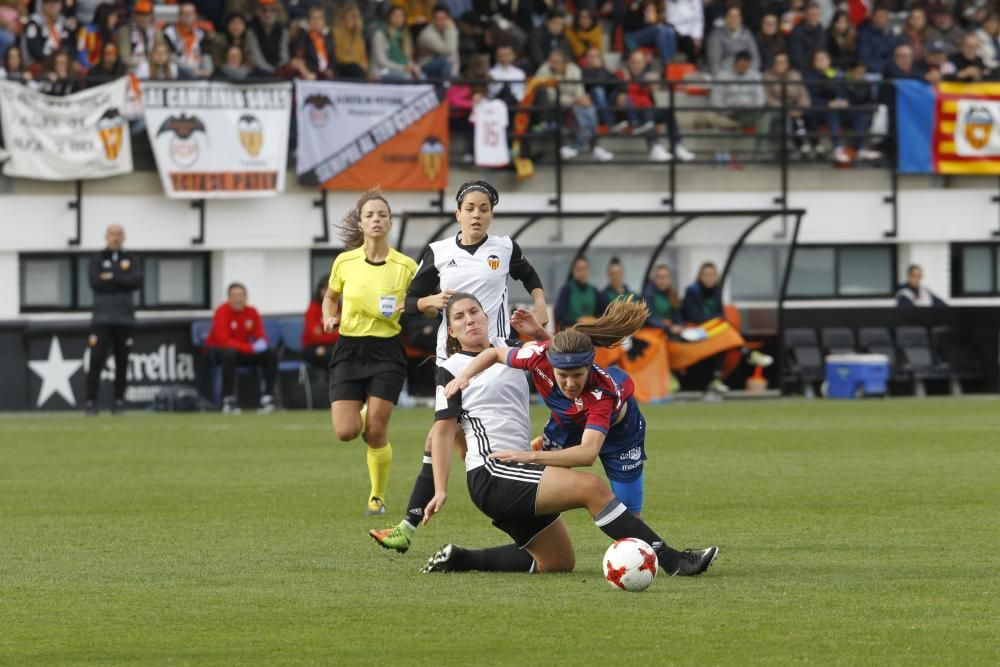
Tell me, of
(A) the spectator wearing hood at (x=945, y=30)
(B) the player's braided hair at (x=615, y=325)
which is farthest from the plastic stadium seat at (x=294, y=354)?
(B) the player's braided hair at (x=615, y=325)

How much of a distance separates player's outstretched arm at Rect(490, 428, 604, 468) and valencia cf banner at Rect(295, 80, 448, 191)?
60.4ft

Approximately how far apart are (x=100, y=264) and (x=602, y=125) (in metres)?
8.61

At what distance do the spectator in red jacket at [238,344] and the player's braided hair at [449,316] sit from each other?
13.9 m

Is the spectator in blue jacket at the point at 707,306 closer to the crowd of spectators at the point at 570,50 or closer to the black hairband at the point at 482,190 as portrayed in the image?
the crowd of spectators at the point at 570,50

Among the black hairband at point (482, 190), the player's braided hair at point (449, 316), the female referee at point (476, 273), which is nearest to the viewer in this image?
the player's braided hair at point (449, 316)

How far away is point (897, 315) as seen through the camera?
27.3m

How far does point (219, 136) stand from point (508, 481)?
18403 millimetres

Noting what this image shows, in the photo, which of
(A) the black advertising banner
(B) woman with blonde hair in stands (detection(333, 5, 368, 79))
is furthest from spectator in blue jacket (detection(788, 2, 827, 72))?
(A) the black advertising banner

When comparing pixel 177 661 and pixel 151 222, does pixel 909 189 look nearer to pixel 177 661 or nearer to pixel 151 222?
pixel 151 222

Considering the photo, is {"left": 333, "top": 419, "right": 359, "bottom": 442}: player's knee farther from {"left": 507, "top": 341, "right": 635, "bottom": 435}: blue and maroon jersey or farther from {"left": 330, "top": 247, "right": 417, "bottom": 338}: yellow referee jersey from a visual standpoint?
{"left": 507, "top": 341, "right": 635, "bottom": 435}: blue and maroon jersey

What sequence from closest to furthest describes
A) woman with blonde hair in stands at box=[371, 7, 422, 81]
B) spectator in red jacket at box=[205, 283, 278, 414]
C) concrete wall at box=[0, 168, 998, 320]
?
spectator in red jacket at box=[205, 283, 278, 414]
concrete wall at box=[0, 168, 998, 320]
woman with blonde hair in stands at box=[371, 7, 422, 81]

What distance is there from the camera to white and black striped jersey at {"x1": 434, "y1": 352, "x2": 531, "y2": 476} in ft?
28.5

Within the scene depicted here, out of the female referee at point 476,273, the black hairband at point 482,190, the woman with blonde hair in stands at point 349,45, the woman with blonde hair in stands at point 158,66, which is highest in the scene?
the woman with blonde hair in stands at point 349,45

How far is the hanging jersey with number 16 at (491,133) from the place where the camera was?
88.1 ft
